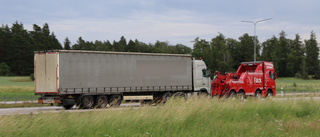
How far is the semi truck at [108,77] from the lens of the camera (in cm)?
1984

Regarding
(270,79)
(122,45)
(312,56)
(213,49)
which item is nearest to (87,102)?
(270,79)

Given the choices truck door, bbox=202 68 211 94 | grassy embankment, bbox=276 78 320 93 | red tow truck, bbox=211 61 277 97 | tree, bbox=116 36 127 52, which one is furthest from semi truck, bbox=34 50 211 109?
tree, bbox=116 36 127 52

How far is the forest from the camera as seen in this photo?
96.4m

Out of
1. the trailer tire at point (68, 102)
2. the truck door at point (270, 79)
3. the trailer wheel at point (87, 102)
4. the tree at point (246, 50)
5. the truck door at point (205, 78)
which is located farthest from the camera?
the tree at point (246, 50)

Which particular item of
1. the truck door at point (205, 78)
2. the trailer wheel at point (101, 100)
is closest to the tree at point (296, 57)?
the truck door at point (205, 78)

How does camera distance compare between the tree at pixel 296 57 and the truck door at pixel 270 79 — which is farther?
the tree at pixel 296 57

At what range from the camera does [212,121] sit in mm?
11609

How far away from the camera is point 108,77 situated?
21281 mm

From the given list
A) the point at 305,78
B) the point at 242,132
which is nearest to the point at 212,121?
the point at 242,132

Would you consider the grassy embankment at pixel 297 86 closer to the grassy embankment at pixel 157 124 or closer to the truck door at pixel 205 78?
the truck door at pixel 205 78

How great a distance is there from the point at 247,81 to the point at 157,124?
17.7 m

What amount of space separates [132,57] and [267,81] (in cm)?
1166

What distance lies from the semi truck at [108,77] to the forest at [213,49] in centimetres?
7381

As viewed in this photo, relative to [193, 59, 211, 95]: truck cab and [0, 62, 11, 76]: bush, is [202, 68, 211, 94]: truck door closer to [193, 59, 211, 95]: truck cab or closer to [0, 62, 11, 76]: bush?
[193, 59, 211, 95]: truck cab
